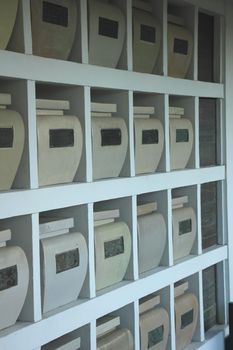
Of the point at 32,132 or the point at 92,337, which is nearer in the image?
the point at 32,132

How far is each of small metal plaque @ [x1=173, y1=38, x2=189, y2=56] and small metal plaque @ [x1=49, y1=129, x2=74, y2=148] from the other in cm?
86

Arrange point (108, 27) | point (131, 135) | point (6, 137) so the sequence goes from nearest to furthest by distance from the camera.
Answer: point (6, 137), point (108, 27), point (131, 135)

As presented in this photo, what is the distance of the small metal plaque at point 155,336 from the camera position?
7.72ft

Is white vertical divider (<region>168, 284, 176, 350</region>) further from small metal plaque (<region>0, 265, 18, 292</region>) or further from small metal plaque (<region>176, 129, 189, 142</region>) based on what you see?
small metal plaque (<region>0, 265, 18, 292</region>)

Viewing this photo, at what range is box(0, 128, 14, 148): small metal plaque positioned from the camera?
1632 millimetres

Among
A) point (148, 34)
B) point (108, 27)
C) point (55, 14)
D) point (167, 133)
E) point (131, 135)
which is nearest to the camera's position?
point (55, 14)

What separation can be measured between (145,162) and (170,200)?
24cm

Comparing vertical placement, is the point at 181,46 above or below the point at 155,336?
above

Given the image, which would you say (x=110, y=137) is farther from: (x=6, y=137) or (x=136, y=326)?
(x=136, y=326)

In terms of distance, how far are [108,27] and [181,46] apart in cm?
60

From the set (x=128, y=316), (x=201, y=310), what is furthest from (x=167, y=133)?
(x=201, y=310)

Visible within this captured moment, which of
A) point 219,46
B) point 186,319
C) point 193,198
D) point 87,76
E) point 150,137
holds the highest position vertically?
point 219,46

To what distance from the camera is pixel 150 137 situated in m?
2.34

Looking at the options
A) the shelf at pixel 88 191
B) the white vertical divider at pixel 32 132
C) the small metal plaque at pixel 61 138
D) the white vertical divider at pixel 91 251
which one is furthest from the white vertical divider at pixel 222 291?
the white vertical divider at pixel 32 132
